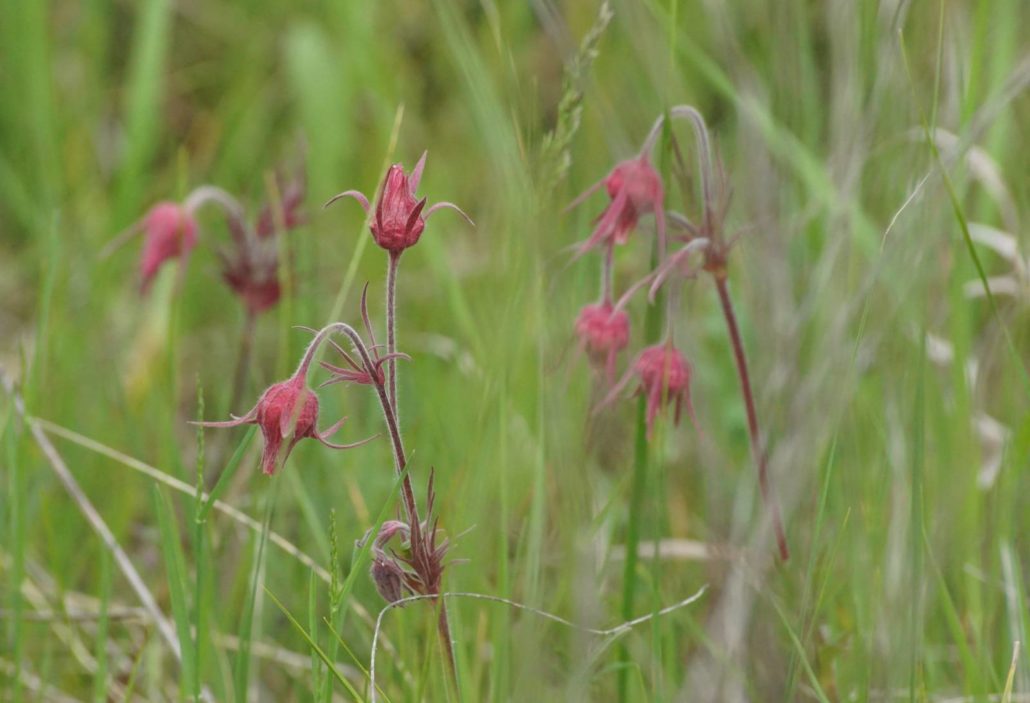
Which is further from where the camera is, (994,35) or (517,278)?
(994,35)

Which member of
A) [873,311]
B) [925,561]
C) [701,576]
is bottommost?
[701,576]

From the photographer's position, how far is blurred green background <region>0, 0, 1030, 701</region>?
1.43 m

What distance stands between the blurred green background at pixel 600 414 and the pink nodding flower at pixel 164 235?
64mm

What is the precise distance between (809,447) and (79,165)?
10.3 feet

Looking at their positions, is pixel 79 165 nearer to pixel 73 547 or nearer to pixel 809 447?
pixel 73 547

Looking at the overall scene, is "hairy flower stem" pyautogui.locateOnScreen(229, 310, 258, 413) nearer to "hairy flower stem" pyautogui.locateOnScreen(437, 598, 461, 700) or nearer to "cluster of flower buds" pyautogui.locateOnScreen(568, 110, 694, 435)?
"cluster of flower buds" pyautogui.locateOnScreen(568, 110, 694, 435)

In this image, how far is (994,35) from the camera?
2.97 meters

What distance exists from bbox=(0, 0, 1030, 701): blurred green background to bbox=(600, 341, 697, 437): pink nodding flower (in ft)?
0.10

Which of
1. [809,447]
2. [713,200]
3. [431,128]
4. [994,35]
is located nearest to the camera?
[809,447]

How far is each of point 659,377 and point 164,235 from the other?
47.2 inches

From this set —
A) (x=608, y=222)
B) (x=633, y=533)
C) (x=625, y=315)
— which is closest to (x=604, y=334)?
(x=625, y=315)

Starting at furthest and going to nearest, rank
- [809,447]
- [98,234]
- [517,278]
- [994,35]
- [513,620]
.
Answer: [98,234] → [994,35] → [513,620] → [809,447] → [517,278]

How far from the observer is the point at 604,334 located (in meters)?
1.61

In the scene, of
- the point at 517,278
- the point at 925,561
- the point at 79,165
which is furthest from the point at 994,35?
the point at 79,165
